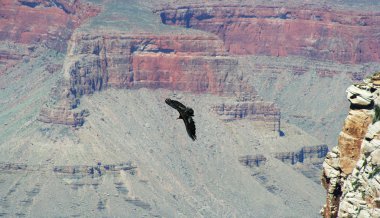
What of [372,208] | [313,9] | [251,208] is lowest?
[251,208]

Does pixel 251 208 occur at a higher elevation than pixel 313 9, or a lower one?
lower

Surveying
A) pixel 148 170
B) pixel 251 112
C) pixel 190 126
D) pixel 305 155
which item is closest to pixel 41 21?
pixel 251 112

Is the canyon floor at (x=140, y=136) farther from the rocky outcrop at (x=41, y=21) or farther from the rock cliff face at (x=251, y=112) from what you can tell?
the rock cliff face at (x=251, y=112)

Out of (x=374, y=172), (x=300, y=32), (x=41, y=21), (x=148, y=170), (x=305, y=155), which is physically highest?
(x=374, y=172)

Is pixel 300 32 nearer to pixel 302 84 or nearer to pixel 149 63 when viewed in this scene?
pixel 302 84

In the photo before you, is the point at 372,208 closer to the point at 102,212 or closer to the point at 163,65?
the point at 102,212

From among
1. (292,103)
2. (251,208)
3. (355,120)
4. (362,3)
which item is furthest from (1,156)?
(355,120)
